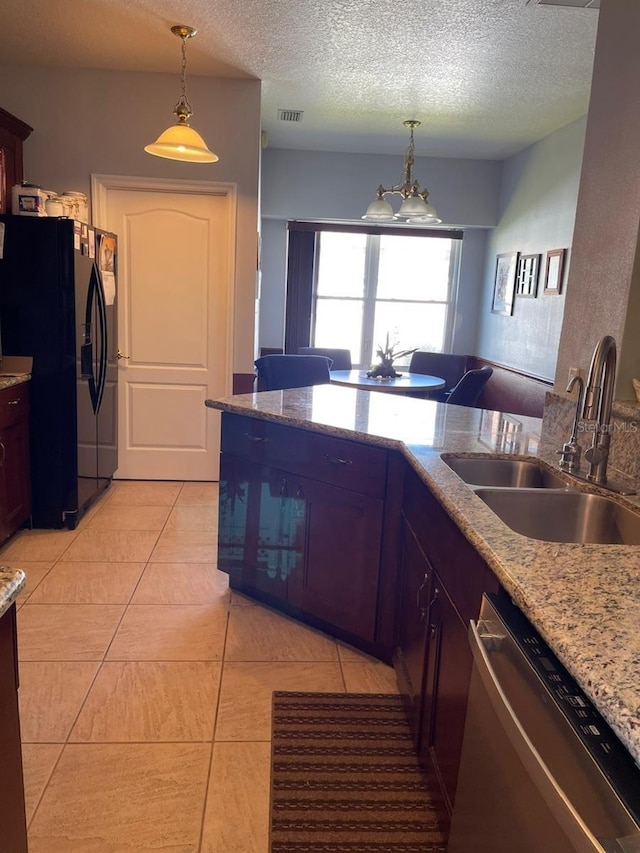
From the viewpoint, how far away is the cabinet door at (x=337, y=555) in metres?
2.32

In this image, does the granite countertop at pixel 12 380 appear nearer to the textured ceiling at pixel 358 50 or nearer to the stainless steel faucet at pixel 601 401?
the textured ceiling at pixel 358 50

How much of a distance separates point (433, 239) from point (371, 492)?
497cm

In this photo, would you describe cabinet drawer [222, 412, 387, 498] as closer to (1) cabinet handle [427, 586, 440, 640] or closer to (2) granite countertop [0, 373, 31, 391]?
(1) cabinet handle [427, 586, 440, 640]

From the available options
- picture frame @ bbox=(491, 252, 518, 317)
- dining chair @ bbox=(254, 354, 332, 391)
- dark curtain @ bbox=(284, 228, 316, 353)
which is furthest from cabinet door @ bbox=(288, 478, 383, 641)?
dark curtain @ bbox=(284, 228, 316, 353)

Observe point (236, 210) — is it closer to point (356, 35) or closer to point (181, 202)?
point (181, 202)

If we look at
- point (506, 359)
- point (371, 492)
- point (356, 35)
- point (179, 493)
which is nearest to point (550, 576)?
point (371, 492)

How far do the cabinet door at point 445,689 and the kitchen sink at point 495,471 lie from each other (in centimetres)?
47

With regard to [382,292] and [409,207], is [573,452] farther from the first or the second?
[382,292]

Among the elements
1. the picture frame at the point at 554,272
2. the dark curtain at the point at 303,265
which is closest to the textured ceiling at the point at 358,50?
the picture frame at the point at 554,272

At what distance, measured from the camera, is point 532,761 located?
2.85 feet

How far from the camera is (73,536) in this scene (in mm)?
3561

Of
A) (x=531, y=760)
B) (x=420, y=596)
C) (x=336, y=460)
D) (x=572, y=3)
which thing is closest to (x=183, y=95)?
(x=572, y=3)

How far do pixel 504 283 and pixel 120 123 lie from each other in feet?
11.7

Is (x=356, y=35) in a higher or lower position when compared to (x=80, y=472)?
higher
